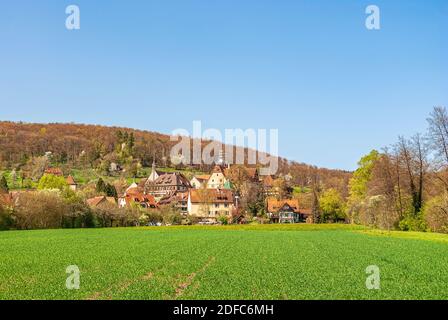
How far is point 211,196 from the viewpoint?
130250mm

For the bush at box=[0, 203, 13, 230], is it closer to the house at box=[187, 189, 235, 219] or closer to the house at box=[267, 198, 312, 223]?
the house at box=[187, 189, 235, 219]

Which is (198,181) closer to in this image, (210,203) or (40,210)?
(210,203)

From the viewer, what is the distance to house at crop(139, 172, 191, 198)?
169 m

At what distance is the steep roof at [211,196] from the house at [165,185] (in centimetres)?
3343

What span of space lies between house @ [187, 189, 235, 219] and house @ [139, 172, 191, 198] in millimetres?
33545

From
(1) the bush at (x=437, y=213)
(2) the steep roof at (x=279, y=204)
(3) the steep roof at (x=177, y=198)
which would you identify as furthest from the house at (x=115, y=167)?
(1) the bush at (x=437, y=213)

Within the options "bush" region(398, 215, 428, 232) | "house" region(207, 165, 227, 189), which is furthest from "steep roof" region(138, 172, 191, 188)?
"bush" region(398, 215, 428, 232)

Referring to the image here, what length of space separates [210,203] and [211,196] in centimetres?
188

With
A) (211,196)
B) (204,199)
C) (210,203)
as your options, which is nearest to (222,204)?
(210,203)

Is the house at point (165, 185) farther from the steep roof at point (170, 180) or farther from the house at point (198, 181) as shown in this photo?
the house at point (198, 181)

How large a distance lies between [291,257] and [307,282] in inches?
445

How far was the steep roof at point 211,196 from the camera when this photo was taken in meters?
130
